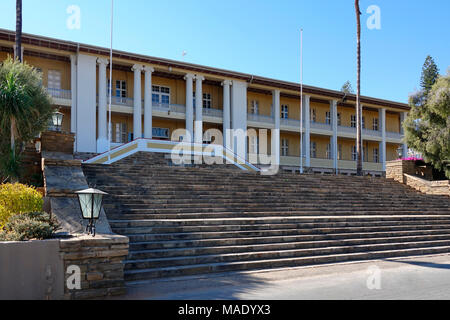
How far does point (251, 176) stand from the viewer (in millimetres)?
16844

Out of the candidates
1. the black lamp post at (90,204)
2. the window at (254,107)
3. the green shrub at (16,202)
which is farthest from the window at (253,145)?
the black lamp post at (90,204)

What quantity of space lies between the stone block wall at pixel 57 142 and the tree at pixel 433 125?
16.5 metres

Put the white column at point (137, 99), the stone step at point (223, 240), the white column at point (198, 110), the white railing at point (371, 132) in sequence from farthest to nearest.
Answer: the white railing at point (371, 132) < the white column at point (198, 110) < the white column at point (137, 99) < the stone step at point (223, 240)

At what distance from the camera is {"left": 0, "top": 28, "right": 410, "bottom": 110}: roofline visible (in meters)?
23.6

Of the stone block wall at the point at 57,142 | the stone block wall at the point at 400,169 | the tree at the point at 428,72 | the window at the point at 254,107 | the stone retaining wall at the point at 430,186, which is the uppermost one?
the tree at the point at 428,72

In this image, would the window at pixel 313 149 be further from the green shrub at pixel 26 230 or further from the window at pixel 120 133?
the green shrub at pixel 26 230

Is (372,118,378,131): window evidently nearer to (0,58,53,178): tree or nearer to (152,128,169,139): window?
(152,128,169,139): window

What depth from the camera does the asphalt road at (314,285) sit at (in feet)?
21.7

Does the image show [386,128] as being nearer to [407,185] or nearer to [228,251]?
[407,185]

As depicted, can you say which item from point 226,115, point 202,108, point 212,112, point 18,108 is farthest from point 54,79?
point 18,108

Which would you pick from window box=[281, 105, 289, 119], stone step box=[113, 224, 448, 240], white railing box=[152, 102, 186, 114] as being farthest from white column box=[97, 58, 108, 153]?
stone step box=[113, 224, 448, 240]

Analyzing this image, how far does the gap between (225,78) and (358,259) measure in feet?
73.3

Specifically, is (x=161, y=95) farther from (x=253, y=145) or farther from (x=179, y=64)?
(x=253, y=145)
